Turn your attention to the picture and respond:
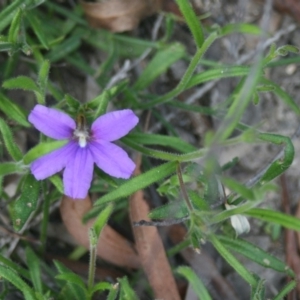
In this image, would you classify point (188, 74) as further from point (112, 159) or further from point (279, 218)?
point (279, 218)

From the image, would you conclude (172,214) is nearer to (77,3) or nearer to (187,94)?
(187,94)

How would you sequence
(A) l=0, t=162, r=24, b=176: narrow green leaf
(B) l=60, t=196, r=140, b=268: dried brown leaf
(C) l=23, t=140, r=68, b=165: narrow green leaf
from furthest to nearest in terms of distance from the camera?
1. (B) l=60, t=196, r=140, b=268: dried brown leaf
2. (A) l=0, t=162, r=24, b=176: narrow green leaf
3. (C) l=23, t=140, r=68, b=165: narrow green leaf

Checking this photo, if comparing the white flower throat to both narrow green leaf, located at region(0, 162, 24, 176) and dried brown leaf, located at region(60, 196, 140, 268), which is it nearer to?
narrow green leaf, located at region(0, 162, 24, 176)

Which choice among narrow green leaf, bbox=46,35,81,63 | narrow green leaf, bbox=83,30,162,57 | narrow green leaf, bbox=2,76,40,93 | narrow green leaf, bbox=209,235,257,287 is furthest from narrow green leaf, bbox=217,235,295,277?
narrow green leaf, bbox=46,35,81,63

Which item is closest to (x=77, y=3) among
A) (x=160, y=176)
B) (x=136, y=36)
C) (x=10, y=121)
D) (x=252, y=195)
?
(x=136, y=36)

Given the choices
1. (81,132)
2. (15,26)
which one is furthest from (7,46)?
(81,132)

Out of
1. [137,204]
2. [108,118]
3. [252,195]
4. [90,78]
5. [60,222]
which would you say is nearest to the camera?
[252,195]
